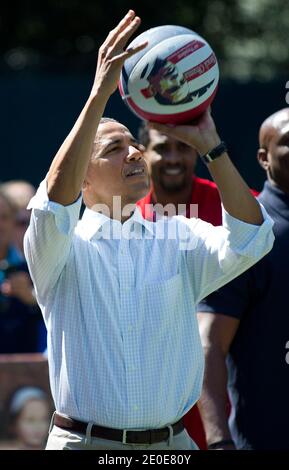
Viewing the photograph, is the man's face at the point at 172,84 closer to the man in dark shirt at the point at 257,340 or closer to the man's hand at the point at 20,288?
the man in dark shirt at the point at 257,340

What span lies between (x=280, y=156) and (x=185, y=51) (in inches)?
52.6

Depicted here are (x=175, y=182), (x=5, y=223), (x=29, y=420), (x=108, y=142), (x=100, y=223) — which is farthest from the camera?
(x=5, y=223)

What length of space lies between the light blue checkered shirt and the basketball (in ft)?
1.55

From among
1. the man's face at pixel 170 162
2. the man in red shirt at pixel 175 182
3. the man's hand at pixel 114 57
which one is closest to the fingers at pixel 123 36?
the man's hand at pixel 114 57

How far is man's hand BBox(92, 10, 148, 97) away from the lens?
165 inches

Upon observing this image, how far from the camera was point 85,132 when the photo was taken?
4152mm

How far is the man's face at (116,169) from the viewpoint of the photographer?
4660 millimetres

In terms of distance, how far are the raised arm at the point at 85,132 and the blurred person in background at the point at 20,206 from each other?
4.52 meters

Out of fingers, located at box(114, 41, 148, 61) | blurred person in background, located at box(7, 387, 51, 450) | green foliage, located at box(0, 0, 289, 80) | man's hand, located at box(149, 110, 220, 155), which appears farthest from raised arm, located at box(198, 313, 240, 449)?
green foliage, located at box(0, 0, 289, 80)

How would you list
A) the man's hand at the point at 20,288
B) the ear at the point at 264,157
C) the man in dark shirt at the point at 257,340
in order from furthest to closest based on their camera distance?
1. the man's hand at the point at 20,288
2. the ear at the point at 264,157
3. the man in dark shirt at the point at 257,340

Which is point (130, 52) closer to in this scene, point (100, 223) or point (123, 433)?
point (100, 223)

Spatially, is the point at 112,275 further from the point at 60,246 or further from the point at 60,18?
the point at 60,18

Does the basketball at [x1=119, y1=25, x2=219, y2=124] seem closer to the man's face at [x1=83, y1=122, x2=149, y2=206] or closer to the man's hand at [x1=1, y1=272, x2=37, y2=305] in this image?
the man's face at [x1=83, y1=122, x2=149, y2=206]

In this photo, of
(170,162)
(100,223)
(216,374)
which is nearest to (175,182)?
(170,162)
